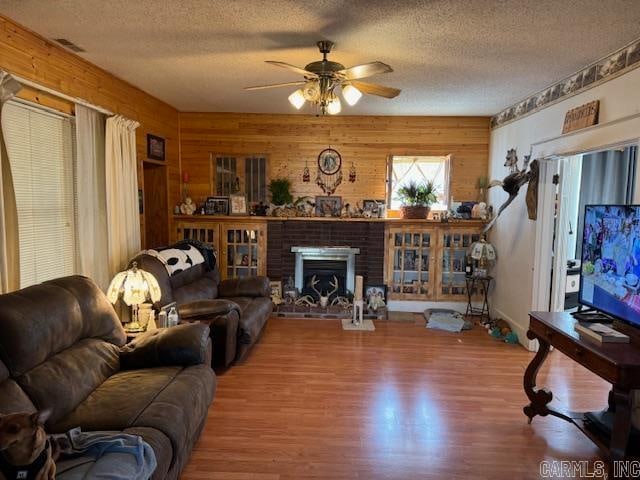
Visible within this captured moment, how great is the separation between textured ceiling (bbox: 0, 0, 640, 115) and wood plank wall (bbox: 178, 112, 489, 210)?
150 centimetres

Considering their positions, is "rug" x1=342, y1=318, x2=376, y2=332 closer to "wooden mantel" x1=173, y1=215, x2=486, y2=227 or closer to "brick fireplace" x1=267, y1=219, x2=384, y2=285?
"brick fireplace" x1=267, y1=219, x2=384, y2=285

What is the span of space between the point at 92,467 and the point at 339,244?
4.33 m

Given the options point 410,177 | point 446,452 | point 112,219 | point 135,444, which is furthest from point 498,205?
point 135,444

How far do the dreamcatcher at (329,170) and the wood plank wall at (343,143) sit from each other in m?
0.07

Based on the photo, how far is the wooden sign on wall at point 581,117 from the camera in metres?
3.30

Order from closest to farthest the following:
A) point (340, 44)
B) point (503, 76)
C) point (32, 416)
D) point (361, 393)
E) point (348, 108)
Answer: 1. point (32, 416)
2. point (340, 44)
3. point (361, 393)
4. point (503, 76)
5. point (348, 108)

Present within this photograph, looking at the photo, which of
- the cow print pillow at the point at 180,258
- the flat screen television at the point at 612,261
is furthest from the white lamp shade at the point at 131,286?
the flat screen television at the point at 612,261

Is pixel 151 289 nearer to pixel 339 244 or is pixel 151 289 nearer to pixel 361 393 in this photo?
pixel 361 393

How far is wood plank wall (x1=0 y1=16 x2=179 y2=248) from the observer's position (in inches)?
110

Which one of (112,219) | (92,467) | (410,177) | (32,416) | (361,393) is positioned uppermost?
(410,177)

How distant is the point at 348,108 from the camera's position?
522cm

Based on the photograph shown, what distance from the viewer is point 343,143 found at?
5.79 m

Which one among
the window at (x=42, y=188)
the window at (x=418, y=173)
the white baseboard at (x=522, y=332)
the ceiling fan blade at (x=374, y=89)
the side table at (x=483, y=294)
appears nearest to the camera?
the window at (x=42, y=188)

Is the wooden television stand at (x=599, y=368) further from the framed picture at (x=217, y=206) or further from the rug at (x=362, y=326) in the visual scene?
the framed picture at (x=217, y=206)
